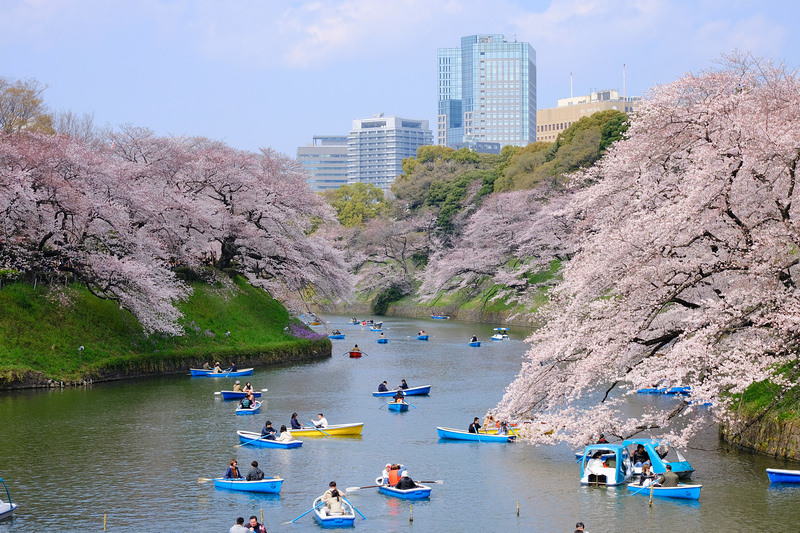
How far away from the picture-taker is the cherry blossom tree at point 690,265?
18938 millimetres

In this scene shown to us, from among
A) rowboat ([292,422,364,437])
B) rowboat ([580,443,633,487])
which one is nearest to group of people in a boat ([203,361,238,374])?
rowboat ([292,422,364,437])

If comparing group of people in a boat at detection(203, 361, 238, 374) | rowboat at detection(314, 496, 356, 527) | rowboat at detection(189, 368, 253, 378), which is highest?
group of people in a boat at detection(203, 361, 238, 374)

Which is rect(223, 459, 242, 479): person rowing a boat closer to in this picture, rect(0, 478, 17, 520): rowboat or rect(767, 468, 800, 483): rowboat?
rect(0, 478, 17, 520): rowboat

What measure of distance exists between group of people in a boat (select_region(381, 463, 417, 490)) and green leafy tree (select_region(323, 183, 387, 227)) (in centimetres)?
9277

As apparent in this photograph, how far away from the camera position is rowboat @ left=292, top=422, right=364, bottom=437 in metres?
29.5

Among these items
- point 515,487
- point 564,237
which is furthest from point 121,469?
point 564,237

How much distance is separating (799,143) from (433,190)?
86.2 metres

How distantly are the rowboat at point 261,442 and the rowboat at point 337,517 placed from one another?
25.8 ft

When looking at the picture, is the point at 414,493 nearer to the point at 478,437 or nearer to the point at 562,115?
the point at 478,437

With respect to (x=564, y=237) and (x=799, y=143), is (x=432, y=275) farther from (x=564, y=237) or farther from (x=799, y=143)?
(x=799, y=143)

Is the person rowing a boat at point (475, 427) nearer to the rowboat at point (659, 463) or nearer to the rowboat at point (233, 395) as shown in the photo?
the rowboat at point (659, 463)

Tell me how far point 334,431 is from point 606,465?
1112 centimetres

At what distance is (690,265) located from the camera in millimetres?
19984

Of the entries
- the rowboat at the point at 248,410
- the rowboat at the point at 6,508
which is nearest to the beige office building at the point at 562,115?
the rowboat at the point at 248,410
